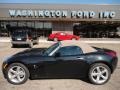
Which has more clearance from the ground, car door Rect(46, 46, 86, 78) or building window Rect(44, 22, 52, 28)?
building window Rect(44, 22, 52, 28)

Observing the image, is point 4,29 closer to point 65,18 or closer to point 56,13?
point 56,13

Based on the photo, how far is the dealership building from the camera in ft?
131

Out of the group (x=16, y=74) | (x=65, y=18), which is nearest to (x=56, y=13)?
(x=65, y=18)

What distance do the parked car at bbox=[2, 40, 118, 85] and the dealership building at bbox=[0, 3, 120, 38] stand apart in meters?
30.6

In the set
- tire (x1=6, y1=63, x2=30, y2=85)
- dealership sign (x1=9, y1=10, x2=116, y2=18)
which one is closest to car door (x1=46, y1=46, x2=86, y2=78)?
tire (x1=6, y1=63, x2=30, y2=85)

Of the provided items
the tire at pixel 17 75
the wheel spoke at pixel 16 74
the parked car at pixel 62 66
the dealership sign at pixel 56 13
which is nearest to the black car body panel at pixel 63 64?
the parked car at pixel 62 66

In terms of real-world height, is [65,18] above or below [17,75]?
above

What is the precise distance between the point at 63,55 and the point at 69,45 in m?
0.44

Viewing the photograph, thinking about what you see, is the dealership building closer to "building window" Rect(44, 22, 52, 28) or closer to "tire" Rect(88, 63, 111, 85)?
"building window" Rect(44, 22, 52, 28)

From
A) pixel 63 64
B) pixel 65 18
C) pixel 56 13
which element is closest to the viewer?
pixel 63 64

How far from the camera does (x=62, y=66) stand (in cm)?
866

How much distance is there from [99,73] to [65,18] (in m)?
31.5

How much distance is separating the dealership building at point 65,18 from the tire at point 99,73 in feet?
101

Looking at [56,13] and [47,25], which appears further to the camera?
[47,25]
